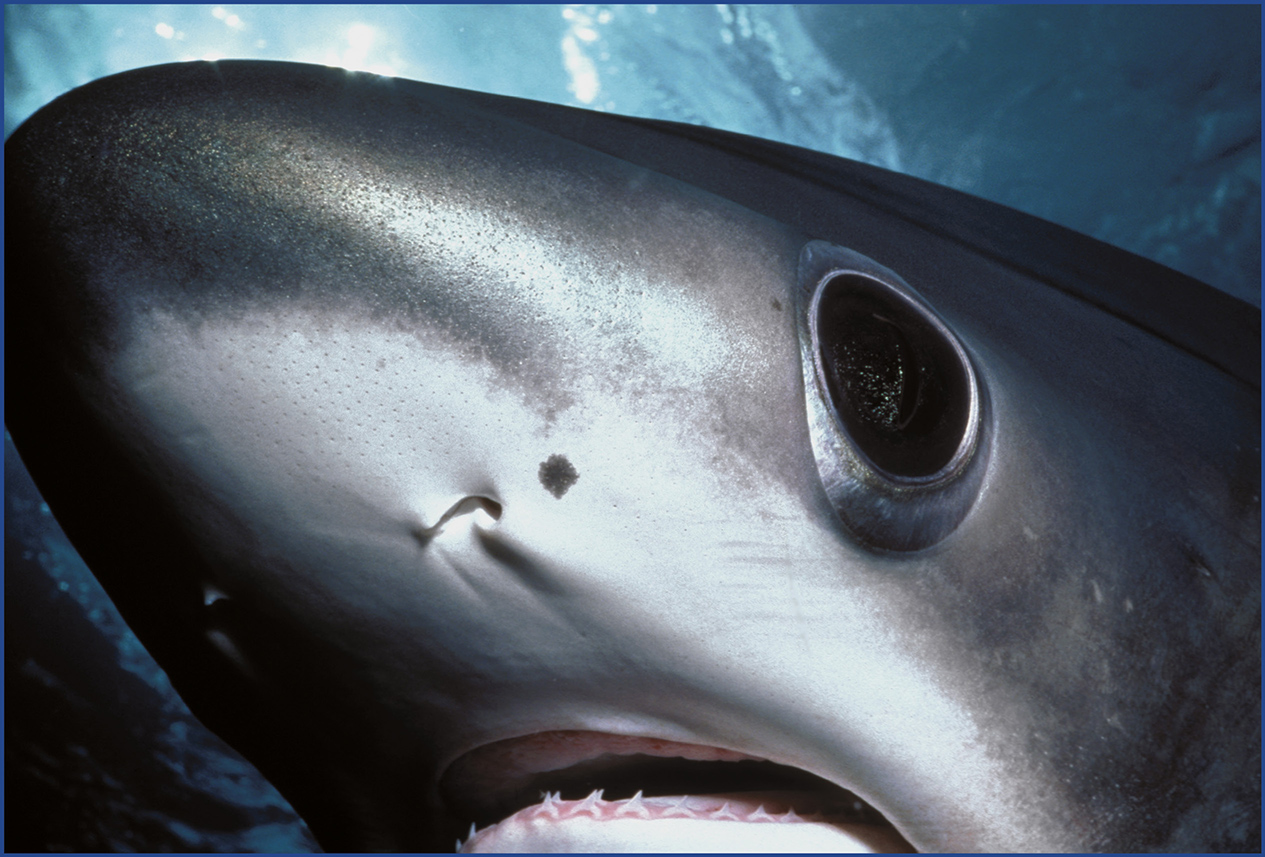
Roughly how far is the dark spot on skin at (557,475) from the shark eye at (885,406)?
0.28 metres

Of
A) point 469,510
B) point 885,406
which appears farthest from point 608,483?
point 885,406

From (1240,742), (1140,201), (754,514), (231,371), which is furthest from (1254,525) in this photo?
(1140,201)

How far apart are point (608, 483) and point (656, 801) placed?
54 centimetres

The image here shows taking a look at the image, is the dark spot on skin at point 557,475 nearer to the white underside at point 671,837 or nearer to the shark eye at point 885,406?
the shark eye at point 885,406

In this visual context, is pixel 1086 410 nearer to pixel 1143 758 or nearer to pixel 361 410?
pixel 1143 758

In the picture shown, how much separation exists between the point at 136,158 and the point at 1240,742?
1571 mm

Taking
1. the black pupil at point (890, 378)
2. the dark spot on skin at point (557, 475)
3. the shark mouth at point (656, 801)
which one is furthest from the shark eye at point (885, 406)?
the shark mouth at point (656, 801)

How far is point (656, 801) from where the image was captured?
3.20ft

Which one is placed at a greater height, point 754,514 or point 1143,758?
point 754,514

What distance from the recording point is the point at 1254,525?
1018mm

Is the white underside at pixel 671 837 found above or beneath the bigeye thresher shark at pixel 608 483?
beneath

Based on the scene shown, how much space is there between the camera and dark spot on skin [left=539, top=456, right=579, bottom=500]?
2.37ft

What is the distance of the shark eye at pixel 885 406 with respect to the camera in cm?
77

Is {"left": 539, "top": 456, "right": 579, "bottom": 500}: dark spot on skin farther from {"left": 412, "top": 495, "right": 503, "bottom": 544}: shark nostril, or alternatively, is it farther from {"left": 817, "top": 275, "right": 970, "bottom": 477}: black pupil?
{"left": 817, "top": 275, "right": 970, "bottom": 477}: black pupil
